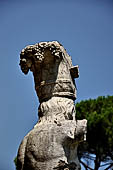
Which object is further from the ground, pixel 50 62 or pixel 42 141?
pixel 50 62

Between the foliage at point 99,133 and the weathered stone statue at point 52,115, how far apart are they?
12.3 meters

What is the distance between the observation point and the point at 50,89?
4.70 m

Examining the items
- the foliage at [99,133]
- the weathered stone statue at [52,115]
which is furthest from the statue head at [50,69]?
the foliage at [99,133]

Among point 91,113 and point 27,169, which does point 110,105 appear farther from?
point 27,169

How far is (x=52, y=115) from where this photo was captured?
14.4ft

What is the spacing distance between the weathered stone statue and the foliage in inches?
486

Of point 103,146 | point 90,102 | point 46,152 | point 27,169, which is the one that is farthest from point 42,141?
point 90,102

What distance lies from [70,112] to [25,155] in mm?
867

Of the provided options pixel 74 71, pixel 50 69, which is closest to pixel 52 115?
pixel 50 69

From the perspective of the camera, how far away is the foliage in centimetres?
1690

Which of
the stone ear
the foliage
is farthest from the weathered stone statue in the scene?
the foliage

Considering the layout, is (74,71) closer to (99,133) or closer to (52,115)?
(52,115)

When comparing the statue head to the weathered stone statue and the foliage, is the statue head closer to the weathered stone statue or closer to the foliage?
the weathered stone statue

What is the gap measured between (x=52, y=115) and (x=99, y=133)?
13.2 meters
